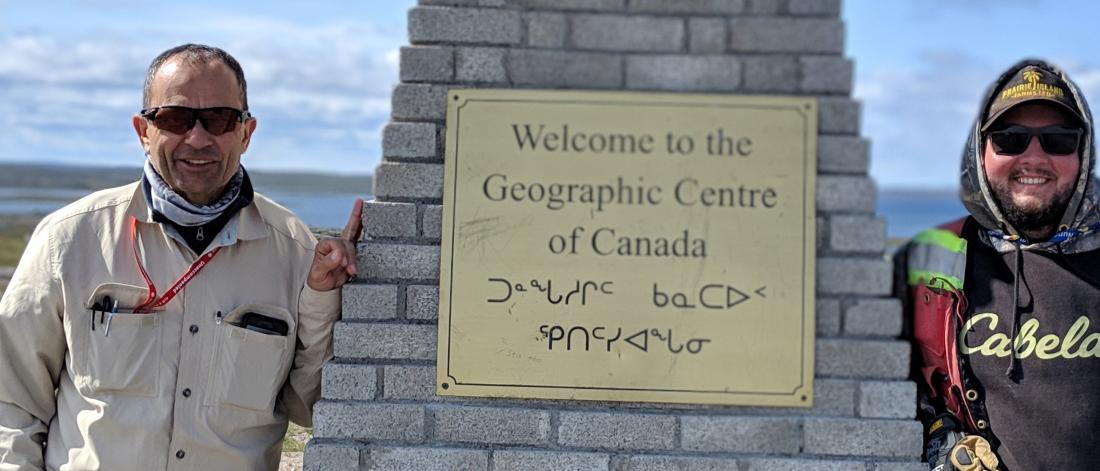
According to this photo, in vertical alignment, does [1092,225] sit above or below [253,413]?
above

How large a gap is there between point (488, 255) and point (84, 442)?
1538mm

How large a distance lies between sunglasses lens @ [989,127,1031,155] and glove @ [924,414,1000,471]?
3.14 ft

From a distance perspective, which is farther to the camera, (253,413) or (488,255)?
(253,413)

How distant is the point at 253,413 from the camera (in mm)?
3289

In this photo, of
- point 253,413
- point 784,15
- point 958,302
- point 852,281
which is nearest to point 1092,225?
point 958,302

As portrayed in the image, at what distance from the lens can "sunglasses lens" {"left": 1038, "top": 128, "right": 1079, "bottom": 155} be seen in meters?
3.29

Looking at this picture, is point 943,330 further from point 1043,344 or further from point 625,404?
point 625,404

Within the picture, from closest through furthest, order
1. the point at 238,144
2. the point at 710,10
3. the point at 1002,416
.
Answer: the point at 710,10, the point at 1002,416, the point at 238,144

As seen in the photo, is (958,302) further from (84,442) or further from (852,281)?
(84,442)

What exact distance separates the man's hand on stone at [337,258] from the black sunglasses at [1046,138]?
224cm

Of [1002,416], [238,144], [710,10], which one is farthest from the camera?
[238,144]

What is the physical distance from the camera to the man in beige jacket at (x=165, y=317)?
3178 mm

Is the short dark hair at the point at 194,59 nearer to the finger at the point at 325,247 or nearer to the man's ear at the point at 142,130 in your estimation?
the man's ear at the point at 142,130

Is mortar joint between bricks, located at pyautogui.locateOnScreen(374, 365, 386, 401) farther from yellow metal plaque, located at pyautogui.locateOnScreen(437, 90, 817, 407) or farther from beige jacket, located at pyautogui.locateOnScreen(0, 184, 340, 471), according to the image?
beige jacket, located at pyautogui.locateOnScreen(0, 184, 340, 471)
